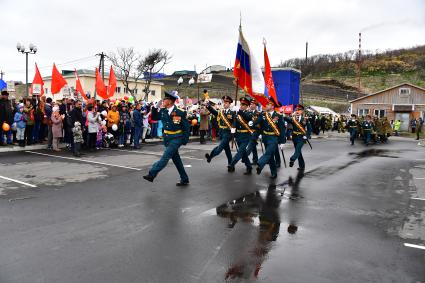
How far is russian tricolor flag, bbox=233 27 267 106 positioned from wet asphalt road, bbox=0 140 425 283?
2600mm

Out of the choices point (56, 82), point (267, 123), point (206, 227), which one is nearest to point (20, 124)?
point (56, 82)

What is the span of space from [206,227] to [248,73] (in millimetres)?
6754

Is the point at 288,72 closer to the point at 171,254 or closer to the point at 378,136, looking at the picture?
the point at 378,136

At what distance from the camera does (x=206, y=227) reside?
→ 5.47 metres

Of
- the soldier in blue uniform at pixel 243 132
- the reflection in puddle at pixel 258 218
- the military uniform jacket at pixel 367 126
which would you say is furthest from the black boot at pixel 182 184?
the military uniform jacket at pixel 367 126

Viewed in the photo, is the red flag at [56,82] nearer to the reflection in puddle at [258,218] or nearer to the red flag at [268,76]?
the red flag at [268,76]

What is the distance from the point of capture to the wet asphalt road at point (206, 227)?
4055mm

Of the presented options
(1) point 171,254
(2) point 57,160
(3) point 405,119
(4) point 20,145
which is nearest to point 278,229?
(1) point 171,254

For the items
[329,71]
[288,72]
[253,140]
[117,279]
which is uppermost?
[329,71]

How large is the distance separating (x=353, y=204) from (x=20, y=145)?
11102mm

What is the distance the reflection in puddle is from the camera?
13.7 feet

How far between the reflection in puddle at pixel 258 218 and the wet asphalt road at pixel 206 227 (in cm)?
2

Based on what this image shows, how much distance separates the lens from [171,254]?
4.44 m

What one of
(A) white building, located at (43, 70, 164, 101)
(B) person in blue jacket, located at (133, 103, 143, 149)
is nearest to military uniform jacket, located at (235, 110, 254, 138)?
(B) person in blue jacket, located at (133, 103, 143, 149)
